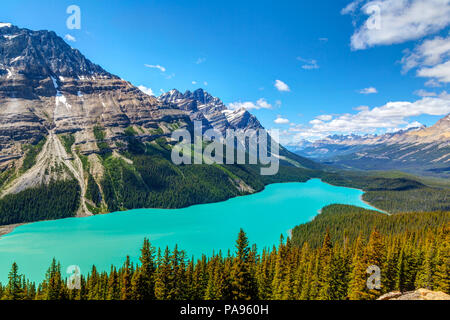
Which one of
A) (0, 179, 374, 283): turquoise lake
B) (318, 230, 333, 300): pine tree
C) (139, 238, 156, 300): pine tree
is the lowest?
(0, 179, 374, 283): turquoise lake

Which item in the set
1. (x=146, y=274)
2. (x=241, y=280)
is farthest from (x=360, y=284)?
(x=146, y=274)

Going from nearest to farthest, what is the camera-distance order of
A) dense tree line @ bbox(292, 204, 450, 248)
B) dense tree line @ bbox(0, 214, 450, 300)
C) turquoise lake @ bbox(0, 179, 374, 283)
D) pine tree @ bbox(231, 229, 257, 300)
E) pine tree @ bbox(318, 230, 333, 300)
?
pine tree @ bbox(231, 229, 257, 300)
dense tree line @ bbox(0, 214, 450, 300)
pine tree @ bbox(318, 230, 333, 300)
turquoise lake @ bbox(0, 179, 374, 283)
dense tree line @ bbox(292, 204, 450, 248)

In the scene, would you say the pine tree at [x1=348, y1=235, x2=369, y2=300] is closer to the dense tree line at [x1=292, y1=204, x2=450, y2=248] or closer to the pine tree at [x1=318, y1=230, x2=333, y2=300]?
the pine tree at [x1=318, y1=230, x2=333, y2=300]

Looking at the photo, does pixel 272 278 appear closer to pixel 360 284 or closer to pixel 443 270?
pixel 360 284

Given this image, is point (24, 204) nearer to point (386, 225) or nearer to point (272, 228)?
point (272, 228)

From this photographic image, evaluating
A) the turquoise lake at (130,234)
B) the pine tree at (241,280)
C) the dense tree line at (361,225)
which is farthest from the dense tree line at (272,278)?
the dense tree line at (361,225)

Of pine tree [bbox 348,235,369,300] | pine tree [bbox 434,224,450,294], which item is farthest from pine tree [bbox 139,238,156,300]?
pine tree [bbox 434,224,450,294]

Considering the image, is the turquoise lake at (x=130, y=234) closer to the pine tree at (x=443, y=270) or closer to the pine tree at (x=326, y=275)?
the pine tree at (x=326, y=275)
